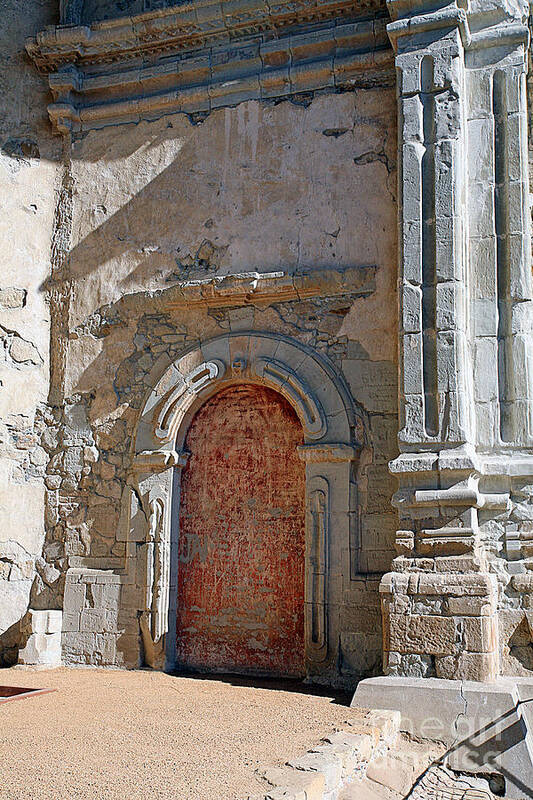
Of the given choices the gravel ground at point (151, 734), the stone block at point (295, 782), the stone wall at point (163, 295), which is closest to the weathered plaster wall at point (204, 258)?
the stone wall at point (163, 295)

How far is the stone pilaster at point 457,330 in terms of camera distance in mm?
5961

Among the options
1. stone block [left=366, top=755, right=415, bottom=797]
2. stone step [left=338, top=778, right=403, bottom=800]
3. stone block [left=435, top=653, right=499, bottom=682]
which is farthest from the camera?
stone block [left=435, top=653, right=499, bottom=682]

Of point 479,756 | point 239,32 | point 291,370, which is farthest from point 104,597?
point 239,32

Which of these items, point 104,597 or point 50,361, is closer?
point 104,597

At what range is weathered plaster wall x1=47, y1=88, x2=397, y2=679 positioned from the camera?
7.34 metres

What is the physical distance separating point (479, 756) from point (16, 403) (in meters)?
5.25

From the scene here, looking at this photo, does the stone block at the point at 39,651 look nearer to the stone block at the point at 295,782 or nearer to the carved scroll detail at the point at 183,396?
the carved scroll detail at the point at 183,396

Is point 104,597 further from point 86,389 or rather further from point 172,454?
point 86,389

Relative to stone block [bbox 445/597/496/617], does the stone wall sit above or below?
above

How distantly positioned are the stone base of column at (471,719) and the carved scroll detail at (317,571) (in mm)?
1075

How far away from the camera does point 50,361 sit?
847 centimetres

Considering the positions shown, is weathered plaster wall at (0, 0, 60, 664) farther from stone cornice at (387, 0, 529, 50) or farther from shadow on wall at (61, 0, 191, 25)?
→ stone cornice at (387, 0, 529, 50)

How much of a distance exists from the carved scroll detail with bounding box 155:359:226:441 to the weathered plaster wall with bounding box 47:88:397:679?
0.33m

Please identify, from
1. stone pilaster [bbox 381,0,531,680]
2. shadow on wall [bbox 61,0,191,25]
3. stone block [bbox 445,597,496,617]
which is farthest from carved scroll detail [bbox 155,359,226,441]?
shadow on wall [bbox 61,0,191,25]
